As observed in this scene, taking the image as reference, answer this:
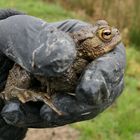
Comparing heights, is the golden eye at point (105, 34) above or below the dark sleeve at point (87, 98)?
above

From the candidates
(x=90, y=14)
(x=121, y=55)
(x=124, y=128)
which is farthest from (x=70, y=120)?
(x=90, y=14)

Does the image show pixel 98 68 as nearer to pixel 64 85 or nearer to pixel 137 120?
pixel 64 85

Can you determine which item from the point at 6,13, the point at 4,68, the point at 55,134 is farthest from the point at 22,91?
the point at 55,134

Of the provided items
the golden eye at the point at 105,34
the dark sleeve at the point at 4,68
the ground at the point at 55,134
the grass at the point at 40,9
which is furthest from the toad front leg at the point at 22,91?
the grass at the point at 40,9

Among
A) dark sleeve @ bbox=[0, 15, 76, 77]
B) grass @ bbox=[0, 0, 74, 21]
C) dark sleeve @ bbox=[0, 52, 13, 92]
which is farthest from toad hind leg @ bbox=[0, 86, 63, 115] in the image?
grass @ bbox=[0, 0, 74, 21]

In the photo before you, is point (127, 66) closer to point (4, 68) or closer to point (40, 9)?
point (40, 9)

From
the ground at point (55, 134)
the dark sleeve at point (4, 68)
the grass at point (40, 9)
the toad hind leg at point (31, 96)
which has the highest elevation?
the toad hind leg at point (31, 96)

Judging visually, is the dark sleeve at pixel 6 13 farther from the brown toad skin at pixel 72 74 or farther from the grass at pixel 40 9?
the grass at pixel 40 9
